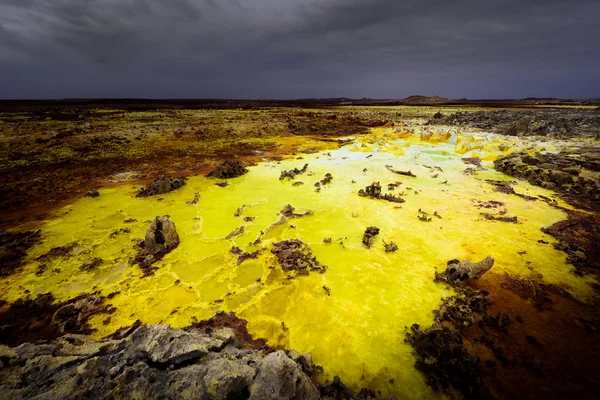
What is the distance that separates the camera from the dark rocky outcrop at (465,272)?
21.8ft

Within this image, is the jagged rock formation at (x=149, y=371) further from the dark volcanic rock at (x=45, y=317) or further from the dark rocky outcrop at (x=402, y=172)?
the dark rocky outcrop at (x=402, y=172)

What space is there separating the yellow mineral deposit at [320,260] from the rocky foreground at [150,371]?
1.93m

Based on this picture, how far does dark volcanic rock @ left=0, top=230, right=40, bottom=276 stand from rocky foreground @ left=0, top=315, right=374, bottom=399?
19.5 feet

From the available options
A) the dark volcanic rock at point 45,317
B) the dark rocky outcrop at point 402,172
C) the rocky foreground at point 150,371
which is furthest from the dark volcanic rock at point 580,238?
the dark volcanic rock at point 45,317

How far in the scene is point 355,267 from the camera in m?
7.48

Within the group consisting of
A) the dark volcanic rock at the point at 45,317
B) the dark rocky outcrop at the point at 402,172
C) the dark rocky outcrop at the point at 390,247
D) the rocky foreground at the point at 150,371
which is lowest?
the dark volcanic rock at the point at 45,317

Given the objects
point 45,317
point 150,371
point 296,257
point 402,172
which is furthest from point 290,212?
point 402,172

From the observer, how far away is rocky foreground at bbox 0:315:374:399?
2.92m

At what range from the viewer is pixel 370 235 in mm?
8875

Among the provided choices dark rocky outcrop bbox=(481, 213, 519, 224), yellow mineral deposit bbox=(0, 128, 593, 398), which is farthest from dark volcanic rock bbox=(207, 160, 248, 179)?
dark rocky outcrop bbox=(481, 213, 519, 224)

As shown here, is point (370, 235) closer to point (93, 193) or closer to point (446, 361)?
point (446, 361)

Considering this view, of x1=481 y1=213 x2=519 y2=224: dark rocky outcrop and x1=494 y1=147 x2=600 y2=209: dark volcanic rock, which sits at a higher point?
x1=494 y1=147 x2=600 y2=209: dark volcanic rock

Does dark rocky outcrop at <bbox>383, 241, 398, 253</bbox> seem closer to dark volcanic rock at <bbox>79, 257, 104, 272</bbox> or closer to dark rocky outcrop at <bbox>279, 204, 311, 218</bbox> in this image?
dark rocky outcrop at <bbox>279, 204, 311, 218</bbox>

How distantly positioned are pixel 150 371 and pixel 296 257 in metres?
4.96
